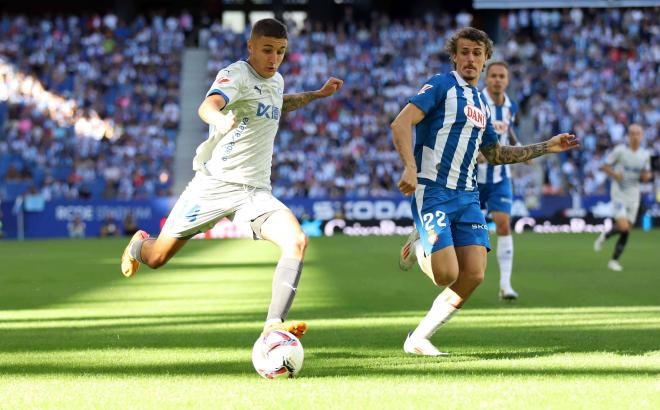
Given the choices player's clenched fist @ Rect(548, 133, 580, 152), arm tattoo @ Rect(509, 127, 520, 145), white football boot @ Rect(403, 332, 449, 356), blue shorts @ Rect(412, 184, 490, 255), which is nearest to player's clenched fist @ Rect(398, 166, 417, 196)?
blue shorts @ Rect(412, 184, 490, 255)

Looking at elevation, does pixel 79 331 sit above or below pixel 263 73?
below

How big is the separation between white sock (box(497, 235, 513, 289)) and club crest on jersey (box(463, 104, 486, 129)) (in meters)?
4.59

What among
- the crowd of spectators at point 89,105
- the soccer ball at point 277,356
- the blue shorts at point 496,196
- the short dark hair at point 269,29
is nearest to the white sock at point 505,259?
the blue shorts at point 496,196

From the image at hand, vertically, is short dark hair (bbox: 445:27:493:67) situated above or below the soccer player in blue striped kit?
above

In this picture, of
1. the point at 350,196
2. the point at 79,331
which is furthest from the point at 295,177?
the point at 79,331

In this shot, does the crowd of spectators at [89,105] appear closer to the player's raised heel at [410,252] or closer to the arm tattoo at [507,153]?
the player's raised heel at [410,252]

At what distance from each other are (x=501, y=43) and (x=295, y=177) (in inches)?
507

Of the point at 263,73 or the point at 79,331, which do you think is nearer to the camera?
the point at 263,73

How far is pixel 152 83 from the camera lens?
141ft

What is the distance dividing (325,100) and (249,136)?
115 feet

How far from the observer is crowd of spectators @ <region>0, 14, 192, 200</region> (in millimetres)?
37656

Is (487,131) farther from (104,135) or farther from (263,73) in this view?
(104,135)

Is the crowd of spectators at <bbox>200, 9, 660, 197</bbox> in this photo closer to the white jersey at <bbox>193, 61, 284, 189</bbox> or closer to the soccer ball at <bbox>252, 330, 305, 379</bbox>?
the white jersey at <bbox>193, 61, 284, 189</bbox>

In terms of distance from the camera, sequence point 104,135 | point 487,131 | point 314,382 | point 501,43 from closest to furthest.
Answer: point 314,382 < point 487,131 < point 104,135 < point 501,43
